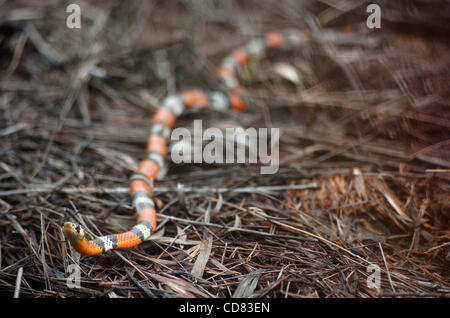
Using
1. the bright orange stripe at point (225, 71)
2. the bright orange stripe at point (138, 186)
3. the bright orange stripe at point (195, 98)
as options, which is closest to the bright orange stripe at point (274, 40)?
the bright orange stripe at point (225, 71)

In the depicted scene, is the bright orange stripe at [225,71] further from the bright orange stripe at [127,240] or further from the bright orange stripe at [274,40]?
the bright orange stripe at [127,240]

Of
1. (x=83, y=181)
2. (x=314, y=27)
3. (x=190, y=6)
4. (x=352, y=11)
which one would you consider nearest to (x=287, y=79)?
(x=314, y=27)

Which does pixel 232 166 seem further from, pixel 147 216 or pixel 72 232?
pixel 72 232

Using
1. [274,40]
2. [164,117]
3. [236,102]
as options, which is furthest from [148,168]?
[274,40]
